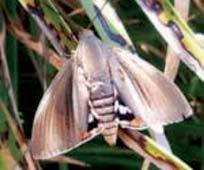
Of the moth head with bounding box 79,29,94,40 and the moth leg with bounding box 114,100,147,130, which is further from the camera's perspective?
the moth head with bounding box 79,29,94,40

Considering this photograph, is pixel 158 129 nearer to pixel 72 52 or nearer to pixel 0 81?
pixel 72 52

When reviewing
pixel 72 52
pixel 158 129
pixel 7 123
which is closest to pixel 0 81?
pixel 7 123

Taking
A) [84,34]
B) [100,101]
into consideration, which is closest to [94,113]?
[100,101]

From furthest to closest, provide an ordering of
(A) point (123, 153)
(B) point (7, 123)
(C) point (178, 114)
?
1. (A) point (123, 153)
2. (B) point (7, 123)
3. (C) point (178, 114)

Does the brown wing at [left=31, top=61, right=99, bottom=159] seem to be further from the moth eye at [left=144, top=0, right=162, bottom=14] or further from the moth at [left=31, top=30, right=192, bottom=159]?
the moth eye at [left=144, top=0, right=162, bottom=14]

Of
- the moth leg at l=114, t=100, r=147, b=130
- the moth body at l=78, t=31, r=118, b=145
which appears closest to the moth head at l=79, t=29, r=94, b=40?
the moth body at l=78, t=31, r=118, b=145

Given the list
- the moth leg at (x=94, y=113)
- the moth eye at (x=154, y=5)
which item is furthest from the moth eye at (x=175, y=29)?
the moth leg at (x=94, y=113)

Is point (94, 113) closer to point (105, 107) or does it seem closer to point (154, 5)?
point (105, 107)
